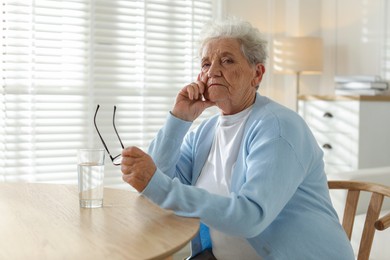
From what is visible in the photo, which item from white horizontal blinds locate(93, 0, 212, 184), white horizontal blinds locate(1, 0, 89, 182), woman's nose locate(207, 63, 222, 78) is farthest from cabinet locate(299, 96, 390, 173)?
woman's nose locate(207, 63, 222, 78)

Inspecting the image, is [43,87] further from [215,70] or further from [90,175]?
[90,175]

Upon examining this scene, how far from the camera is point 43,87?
3574mm

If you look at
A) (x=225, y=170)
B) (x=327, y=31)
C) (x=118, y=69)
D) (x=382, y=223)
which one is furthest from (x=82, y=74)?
(x=382, y=223)

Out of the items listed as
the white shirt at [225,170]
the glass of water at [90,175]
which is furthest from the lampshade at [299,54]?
the glass of water at [90,175]

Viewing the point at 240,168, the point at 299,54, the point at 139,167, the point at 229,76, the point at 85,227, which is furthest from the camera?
the point at 299,54

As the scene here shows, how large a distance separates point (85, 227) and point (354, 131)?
275 cm

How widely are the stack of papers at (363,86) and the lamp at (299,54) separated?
0.84ft

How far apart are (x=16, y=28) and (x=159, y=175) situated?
2.45m

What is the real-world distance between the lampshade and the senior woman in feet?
7.52

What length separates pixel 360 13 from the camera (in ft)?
13.8

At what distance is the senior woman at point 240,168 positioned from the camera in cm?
135

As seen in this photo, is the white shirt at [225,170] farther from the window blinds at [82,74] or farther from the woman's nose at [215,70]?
the window blinds at [82,74]

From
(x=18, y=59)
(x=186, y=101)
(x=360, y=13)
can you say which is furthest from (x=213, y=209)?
(x=360, y=13)

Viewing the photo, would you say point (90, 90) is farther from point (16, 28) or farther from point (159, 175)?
point (159, 175)
